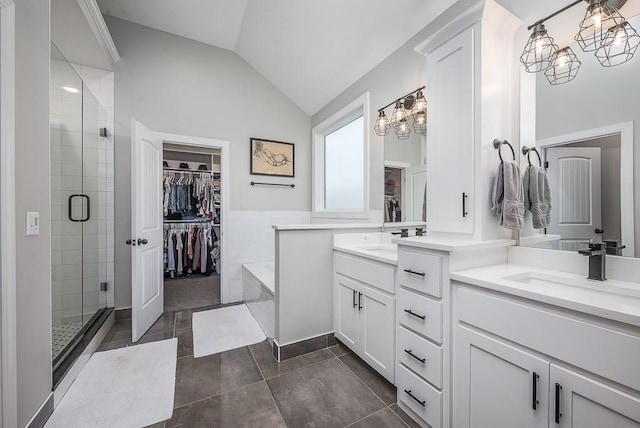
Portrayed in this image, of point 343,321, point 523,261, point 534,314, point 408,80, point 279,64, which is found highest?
point 279,64

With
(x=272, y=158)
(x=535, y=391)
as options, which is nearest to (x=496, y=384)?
(x=535, y=391)

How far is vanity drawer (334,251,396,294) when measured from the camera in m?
1.68

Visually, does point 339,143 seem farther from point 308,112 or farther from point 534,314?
point 534,314

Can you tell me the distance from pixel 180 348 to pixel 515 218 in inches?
104

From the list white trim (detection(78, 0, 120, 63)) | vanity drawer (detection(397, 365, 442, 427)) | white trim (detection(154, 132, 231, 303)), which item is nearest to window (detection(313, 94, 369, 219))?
white trim (detection(154, 132, 231, 303))

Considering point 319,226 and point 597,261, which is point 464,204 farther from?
point 319,226

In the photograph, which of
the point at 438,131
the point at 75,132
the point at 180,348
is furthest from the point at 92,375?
the point at 438,131

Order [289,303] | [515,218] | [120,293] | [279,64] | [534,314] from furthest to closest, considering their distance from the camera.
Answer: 1. [279,64]
2. [120,293]
3. [289,303]
4. [515,218]
5. [534,314]

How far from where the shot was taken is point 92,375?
6.05 feet

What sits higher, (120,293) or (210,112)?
(210,112)

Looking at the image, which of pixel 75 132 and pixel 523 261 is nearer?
pixel 523 261

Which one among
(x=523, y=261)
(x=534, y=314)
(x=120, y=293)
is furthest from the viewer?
(x=120, y=293)

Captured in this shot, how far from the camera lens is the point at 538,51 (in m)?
1.37

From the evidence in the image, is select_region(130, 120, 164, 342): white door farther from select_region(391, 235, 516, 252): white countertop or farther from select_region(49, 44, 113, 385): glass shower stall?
select_region(391, 235, 516, 252): white countertop
